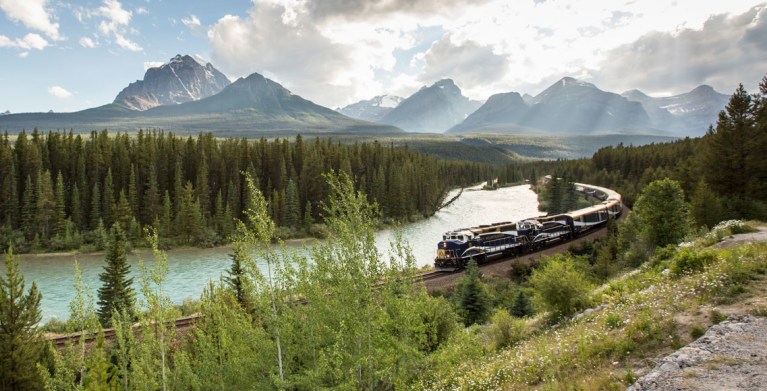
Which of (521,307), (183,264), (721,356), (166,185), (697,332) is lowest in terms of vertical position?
(183,264)

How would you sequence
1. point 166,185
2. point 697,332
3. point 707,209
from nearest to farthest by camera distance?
point 697,332 → point 707,209 → point 166,185

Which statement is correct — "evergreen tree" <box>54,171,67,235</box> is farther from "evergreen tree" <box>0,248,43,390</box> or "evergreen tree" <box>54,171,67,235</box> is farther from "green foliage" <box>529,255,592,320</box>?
"green foliage" <box>529,255,592,320</box>

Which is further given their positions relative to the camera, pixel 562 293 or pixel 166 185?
pixel 166 185

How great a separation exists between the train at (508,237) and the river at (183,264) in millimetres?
4692

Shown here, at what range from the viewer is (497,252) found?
136 ft

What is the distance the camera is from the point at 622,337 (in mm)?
11430

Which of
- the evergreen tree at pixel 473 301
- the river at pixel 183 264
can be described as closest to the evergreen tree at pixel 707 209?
the evergreen tree at pixel 473 301

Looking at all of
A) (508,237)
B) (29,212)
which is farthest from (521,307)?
(29,212)

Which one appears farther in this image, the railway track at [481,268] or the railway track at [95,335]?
the railway track at [481,268]

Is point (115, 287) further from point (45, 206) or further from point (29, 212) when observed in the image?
point (29, 212)

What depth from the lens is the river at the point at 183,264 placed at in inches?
1548

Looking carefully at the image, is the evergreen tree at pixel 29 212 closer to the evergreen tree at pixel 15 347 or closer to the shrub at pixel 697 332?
the evergreen tree at pixel 15 347

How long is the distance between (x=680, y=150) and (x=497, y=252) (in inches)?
3569

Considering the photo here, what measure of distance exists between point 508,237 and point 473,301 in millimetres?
17220
